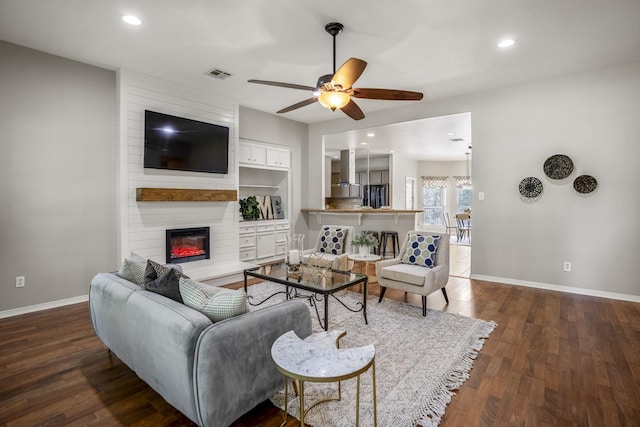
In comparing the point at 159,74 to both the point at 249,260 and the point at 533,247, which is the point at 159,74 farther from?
the point at 533,247

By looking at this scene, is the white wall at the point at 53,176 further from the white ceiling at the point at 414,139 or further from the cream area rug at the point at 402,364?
the white ceiling at the point at 414,139

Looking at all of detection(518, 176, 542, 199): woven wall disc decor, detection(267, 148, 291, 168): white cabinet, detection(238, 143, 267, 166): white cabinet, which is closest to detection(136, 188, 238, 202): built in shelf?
detection(238, 143, 267, 166): white cabinet

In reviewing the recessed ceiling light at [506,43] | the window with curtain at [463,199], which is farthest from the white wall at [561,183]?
the window with curtain at [463,199]

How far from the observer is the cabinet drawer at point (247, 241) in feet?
19.0

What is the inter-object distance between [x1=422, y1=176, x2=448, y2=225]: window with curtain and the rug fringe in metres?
9.79

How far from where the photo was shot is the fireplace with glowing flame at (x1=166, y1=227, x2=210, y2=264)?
15.1 ft

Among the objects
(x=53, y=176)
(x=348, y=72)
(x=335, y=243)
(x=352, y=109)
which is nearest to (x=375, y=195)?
(x=335, y=243)

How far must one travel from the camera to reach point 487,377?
7.45 feet

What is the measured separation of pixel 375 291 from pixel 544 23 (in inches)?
132

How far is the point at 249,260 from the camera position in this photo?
593cm

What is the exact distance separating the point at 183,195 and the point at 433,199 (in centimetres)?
989

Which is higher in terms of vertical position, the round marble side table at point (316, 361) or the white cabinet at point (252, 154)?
the white cabinet at point (252, 154)

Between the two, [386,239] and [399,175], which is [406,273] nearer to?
[386,239]

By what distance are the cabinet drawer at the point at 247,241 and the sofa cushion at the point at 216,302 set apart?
3970mm
